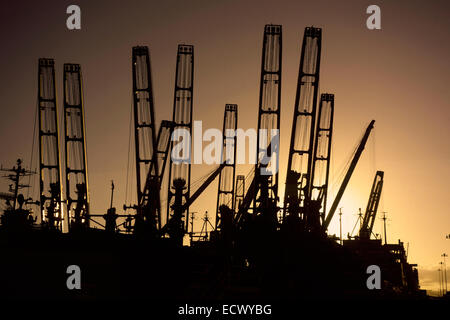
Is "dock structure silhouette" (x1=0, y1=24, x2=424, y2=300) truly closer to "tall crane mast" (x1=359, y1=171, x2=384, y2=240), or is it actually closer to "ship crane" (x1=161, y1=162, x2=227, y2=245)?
"ship crane" (x1=161, y1=162, x2=227, y2=245)

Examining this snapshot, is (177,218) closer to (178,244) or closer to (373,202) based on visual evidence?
(178,244)

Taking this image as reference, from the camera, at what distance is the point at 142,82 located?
173 ft

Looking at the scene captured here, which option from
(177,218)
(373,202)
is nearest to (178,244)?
(177,218)

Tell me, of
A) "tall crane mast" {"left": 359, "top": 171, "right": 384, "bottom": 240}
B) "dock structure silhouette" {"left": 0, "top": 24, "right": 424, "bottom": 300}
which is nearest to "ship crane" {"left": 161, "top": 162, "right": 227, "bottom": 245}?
"dock structure silhouette" {"left": 0, "top": 24, "right": 424, "bottom": 300}

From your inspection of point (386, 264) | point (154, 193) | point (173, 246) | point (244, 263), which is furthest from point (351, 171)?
point (173, 246)

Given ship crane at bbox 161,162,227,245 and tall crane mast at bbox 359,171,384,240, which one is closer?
ship crane at bbox 161,162,227,245

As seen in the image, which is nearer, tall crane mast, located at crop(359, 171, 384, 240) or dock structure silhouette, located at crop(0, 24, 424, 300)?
dock structure silhouette, located at crop(0, 24, 424, 300)

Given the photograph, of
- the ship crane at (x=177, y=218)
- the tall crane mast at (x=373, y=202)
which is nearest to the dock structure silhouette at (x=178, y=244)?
the ship crane at (x=177, y=218)

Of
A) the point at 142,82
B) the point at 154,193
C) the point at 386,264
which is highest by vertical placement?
the point at 142,82

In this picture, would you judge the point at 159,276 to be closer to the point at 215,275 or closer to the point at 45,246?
the point at 215,275

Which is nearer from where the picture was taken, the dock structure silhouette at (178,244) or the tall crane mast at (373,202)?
the dock structure silhouette at (178,244)

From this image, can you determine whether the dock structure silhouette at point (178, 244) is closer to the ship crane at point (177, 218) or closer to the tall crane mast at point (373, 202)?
the ship crane at point (177, 218)

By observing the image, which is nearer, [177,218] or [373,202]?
[177,218]
